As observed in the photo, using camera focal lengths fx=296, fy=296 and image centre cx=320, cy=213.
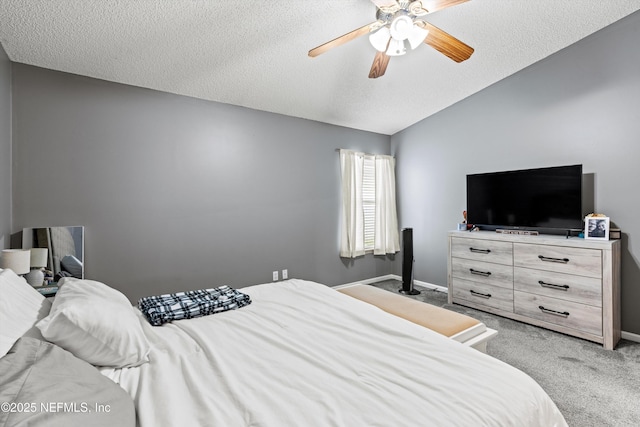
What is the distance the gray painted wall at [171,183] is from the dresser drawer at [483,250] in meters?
1.65

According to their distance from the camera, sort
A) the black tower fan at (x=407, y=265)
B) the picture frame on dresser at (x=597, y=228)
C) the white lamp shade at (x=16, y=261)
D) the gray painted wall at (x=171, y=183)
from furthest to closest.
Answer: the black tower fan at (x=407, y=265), the picture frame on dresser at (x=597, y=228), the gray painted wall at (x=171, y=183), the white lamp shade at (x=16, y=261)

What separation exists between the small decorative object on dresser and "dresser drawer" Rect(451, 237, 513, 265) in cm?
65

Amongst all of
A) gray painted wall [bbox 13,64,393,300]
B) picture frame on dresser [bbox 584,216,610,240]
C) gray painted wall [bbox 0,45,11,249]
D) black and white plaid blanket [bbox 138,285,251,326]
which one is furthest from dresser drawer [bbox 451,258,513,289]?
gray painted wall [bbox 0,45,11,249]

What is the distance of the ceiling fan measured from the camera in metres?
1.84

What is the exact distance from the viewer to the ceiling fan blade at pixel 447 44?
6.55 feet

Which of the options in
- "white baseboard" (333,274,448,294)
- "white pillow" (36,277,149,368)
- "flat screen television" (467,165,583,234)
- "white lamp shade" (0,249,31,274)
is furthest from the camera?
"white baseboard" (333,274,448,294)

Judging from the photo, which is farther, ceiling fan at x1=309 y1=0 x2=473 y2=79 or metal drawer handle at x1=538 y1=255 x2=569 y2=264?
metal drawer handle at x1=538 y1=255 x2=569 y2=264

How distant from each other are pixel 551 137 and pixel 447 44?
80.4 inches

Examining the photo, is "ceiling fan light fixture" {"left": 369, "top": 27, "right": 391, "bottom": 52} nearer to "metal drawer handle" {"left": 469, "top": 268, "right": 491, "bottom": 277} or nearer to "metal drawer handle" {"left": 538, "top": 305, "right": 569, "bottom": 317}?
"metal drawer handle" {"left": 469, "top": 268, "right": 491, "bottom": 277}

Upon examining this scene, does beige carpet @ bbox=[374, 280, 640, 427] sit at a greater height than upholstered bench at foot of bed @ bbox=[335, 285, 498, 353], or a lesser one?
lesser

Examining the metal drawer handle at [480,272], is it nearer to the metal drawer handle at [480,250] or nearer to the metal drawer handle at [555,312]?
the metal drawer handle at [480,250]

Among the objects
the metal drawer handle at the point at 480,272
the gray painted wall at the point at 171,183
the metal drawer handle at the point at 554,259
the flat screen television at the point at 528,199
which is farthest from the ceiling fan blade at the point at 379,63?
the metal drawer handle at the point at 480,272

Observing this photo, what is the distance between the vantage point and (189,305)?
6.18 ft

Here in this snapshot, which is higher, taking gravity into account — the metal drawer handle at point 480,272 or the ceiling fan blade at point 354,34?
the ceiling fan blade at point 354,34
